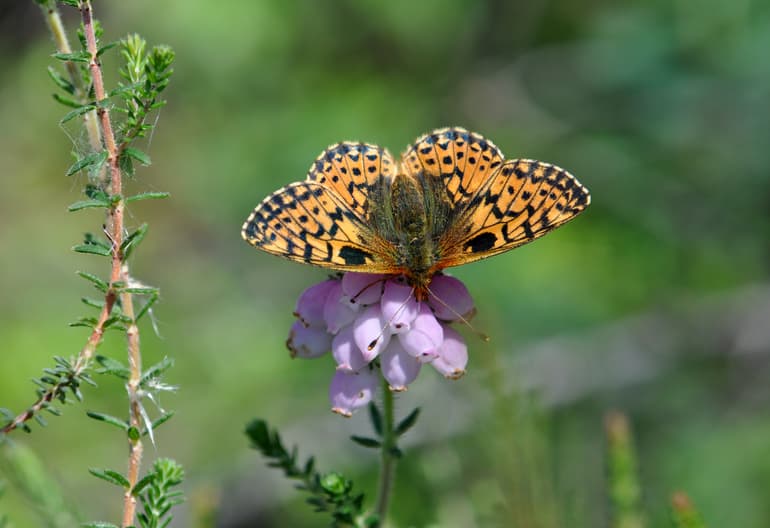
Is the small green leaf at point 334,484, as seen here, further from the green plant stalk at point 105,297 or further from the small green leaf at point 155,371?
the green plant stalk at point 105,297

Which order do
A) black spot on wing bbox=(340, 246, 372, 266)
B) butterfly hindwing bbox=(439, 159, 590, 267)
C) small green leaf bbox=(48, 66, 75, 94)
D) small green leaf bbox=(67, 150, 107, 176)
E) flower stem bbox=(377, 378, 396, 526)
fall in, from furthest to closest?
1. butterfly hindwing bbox=(439, 159, 590, 267)
2. black spot on wing bbox=(340, 246, 372, 266)
3. flower stem bbox=(377, 378, 396, 526)
4. small green leaf bbox=(48, 66, 75, 94)
5. small green leaf bbox=(67, 150, 107, 176)

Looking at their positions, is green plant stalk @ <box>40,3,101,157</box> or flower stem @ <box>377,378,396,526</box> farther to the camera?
flower stem @ <box>377,378,396,526</box>

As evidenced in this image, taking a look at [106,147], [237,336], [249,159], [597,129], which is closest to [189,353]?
[237,336]

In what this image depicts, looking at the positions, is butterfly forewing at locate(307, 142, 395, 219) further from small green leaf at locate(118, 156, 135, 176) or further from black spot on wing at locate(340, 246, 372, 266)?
small green leaf at locate(118, 156, 135, 176)

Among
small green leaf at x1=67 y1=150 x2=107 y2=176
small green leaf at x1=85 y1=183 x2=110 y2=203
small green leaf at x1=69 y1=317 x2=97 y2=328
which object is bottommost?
small green leaf at x1=69 y1=317 x2=97 y2=328

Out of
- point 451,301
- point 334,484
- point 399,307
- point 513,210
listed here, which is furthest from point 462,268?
point 334,484

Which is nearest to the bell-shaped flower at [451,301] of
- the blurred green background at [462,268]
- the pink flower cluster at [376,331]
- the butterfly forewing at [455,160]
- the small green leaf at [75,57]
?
the pink flower cluster at [376,331]

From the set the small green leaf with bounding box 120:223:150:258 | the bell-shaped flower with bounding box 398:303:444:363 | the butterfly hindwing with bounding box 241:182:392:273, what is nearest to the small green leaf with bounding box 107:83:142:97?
the small green leaf with bounding box 120:223:150:258

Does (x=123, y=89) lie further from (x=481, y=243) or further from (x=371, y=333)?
(x=481, y=243)
